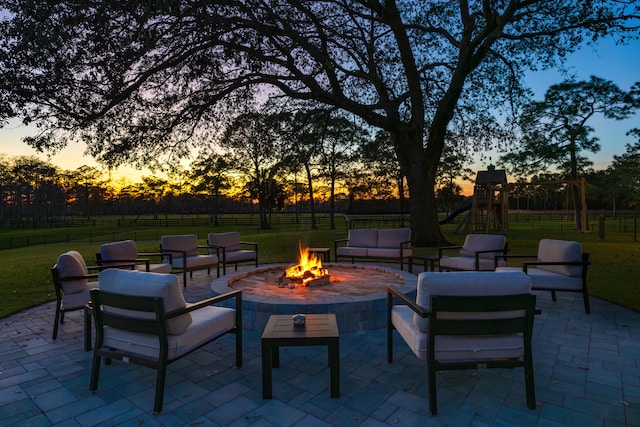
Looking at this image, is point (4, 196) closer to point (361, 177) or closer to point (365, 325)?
point (361, 177)

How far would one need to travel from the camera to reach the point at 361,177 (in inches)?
1213

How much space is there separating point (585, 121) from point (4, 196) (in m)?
78.4

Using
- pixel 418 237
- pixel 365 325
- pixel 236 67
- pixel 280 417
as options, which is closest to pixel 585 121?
pixel 418 237

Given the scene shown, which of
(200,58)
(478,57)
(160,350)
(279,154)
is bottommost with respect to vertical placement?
(160,350)

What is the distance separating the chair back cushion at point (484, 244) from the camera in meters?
6.83

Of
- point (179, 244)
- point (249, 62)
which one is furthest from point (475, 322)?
point (249, 62)

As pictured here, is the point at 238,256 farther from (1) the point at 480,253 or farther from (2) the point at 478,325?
(2) the point at 478,325

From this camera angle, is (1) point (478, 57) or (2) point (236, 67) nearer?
(2) point (236, 67)

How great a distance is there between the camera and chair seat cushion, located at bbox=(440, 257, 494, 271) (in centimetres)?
649

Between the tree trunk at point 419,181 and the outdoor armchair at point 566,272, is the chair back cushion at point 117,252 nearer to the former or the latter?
the outdoor armchair at point 566,272

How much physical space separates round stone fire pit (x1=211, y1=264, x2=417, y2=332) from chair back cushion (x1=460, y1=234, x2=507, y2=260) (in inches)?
71.3

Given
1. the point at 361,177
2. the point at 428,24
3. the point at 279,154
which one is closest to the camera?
the point at 428,24

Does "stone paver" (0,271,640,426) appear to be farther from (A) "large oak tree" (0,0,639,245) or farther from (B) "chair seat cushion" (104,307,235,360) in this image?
(A) "large oak tree" (0,0,639,245)

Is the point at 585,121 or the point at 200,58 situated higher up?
the point at 585,121
